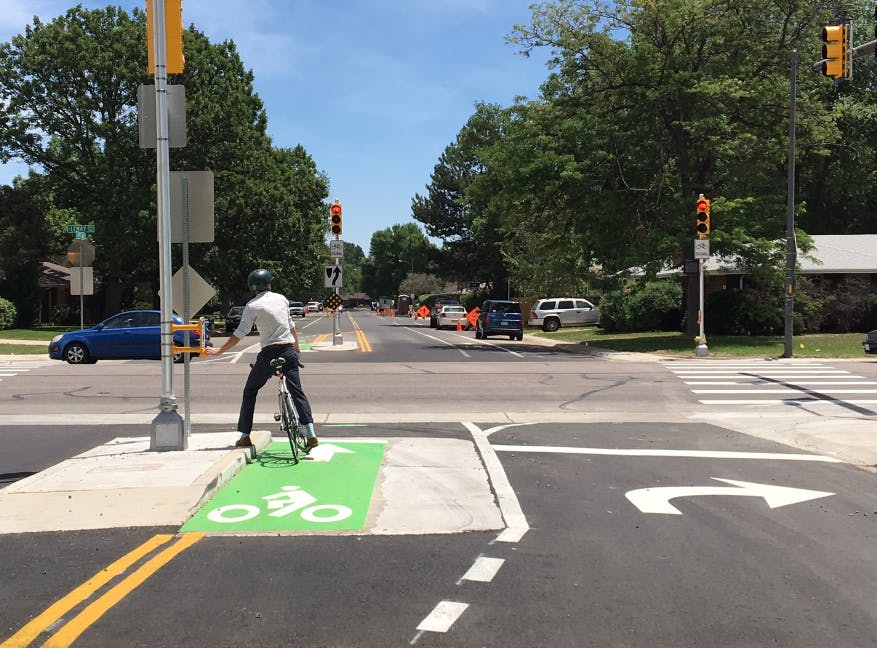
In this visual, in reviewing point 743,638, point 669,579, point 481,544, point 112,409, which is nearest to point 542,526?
point 481,544

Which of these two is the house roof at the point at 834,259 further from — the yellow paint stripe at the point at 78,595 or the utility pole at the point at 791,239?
the yellow paint stripe at the point at 78,595

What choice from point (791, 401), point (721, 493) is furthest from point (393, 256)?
point (721, 493)

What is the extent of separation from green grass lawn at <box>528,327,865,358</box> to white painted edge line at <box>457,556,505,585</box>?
20.3 meters

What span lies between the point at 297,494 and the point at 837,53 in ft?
36.2

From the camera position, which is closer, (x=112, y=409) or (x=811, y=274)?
(x=112, y=409)

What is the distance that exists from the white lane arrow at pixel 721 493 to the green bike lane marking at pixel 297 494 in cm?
234

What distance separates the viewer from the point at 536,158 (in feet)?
90.1

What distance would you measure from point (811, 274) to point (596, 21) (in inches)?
550

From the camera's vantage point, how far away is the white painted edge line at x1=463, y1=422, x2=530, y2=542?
5.80m

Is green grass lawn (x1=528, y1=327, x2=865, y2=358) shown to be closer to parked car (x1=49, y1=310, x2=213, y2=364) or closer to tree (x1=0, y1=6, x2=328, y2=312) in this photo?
parked car (x1=49, y1=310, x2=213, y2=364)

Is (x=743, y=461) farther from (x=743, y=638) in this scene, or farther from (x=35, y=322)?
(x=35, y=322)

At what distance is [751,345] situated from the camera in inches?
1059

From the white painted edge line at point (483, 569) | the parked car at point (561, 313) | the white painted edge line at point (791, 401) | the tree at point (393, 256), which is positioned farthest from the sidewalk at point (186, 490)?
the tree at point (393, 256)

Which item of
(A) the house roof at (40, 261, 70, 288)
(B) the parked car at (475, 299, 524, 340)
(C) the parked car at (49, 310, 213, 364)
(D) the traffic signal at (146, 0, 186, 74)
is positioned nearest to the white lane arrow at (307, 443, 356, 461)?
(D) the traffic signal at (146, 0, 186, 74)
